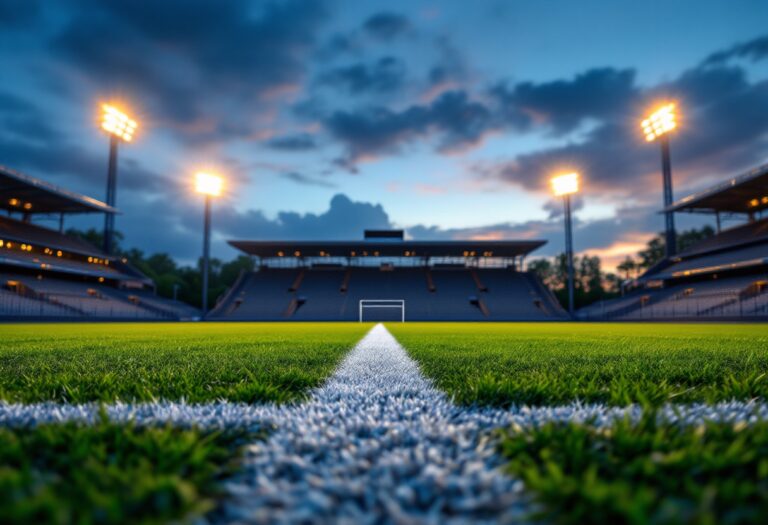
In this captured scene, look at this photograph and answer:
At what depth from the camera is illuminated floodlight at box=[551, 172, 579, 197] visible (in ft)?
103

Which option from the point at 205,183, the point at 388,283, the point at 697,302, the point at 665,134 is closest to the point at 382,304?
the point at 388,283

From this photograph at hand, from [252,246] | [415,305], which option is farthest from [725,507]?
[252,246]

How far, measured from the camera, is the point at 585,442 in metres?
1.07

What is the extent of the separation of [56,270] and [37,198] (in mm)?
5332

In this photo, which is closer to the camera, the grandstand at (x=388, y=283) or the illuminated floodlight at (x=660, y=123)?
the illuminated floodlight at (x=660, y=123)

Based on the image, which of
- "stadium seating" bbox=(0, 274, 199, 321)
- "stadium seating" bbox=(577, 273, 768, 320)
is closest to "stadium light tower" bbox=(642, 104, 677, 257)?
"stadium seating" bbox=(577, 273, 768, 320)

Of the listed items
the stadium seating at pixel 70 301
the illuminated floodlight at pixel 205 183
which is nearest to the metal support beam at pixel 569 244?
the illuminated floodlight at pixel 205 183

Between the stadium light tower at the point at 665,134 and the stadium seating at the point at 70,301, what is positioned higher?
the stadium light tower at the point at 665,134

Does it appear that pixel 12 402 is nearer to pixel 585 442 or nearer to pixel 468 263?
pixel 585 442

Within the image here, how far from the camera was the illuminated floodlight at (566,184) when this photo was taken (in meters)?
31.2

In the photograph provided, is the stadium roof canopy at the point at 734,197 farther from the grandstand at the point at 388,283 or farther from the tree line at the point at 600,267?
the tree line at the point at 600,267

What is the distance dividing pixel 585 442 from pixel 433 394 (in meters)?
0.89

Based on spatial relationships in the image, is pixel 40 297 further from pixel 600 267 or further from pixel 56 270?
pixel 600 267

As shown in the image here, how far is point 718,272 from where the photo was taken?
31.5 m
